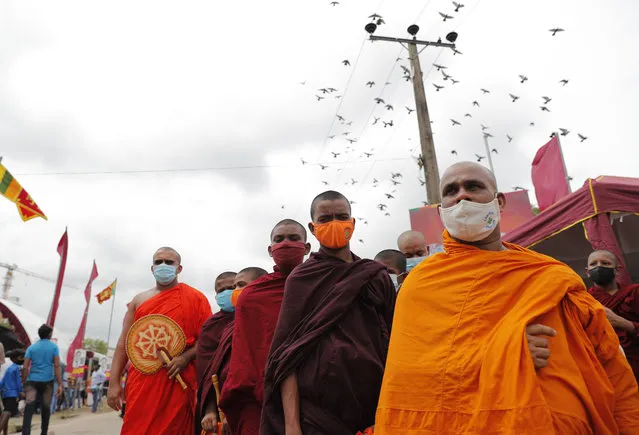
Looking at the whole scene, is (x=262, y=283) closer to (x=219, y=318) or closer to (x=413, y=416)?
(x=219, y=318)

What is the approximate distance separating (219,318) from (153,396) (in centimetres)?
92

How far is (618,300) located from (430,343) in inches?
139

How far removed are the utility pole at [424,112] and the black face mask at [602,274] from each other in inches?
197

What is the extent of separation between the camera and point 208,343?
13.6 ft

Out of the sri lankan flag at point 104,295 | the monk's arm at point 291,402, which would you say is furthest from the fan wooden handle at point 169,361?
the sri lankan flag at point 104,295

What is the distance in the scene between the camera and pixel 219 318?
4.33 meters

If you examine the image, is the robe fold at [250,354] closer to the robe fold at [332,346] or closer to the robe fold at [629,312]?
the robe fold at [332,346]

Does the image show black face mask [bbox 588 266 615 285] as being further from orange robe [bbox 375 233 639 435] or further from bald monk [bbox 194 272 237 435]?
bald monk [bbox 194 272 237 435]

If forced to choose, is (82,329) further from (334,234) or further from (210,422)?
(334,234)

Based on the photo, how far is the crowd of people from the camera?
1.58 m

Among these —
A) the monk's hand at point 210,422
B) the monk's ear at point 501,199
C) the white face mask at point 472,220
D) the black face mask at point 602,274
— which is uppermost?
the monk's ear at point 501,199

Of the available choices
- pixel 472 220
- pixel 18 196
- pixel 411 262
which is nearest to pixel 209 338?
pixel 411 262

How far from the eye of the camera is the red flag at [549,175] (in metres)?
7.74

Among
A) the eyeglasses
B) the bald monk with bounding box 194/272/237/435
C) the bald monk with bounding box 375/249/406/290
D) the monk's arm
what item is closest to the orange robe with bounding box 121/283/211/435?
the bald monk with bounding box 194/272/237/435
